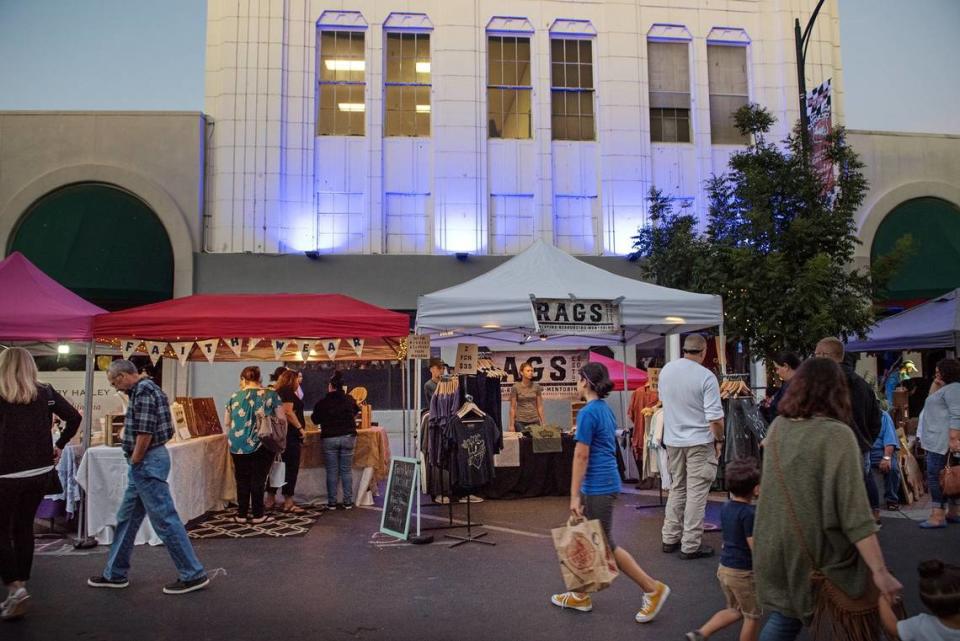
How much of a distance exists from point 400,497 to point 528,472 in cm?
326

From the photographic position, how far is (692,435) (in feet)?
23.6

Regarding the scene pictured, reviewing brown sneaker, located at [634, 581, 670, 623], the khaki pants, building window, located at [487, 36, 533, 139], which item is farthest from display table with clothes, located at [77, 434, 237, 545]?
building window, located at [487, 36, 533, 139]

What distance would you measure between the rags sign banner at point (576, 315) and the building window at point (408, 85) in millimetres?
9936

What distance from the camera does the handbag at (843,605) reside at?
3.17 m

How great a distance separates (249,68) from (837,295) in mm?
13087

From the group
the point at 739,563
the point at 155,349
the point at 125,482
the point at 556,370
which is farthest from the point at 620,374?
the point at 739,563

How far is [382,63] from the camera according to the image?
1752 cm

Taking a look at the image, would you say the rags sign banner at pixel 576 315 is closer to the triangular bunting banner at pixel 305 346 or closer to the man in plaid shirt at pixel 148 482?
the triangular bunting banner at pixel 305 346

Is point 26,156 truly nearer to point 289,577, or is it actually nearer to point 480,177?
point 480,177

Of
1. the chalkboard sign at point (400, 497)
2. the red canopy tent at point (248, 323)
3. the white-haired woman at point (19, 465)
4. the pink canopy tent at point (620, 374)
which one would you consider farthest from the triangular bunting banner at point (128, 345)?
the pink canopy tent at point (620, 374)

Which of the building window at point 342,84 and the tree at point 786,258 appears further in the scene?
the building window at point 342,84

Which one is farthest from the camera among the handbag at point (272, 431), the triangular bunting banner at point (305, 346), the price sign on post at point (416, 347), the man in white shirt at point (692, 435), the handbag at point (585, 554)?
the triangular bunting banner at point (305, 346)

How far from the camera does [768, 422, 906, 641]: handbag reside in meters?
3.17

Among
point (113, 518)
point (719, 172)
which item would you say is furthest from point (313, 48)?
point (113, 518)
